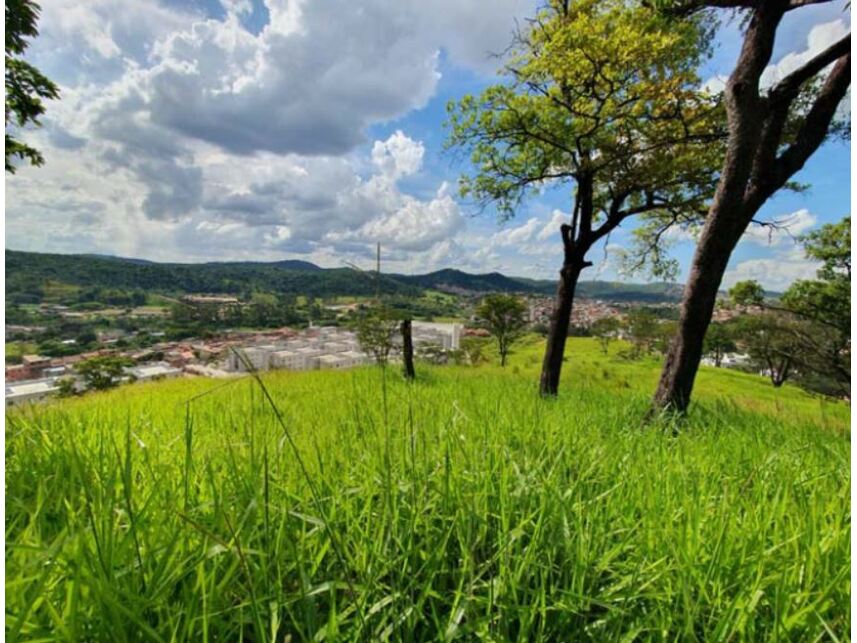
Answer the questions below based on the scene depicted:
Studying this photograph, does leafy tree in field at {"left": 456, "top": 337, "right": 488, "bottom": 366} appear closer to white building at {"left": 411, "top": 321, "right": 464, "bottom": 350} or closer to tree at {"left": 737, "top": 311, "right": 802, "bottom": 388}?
tree at {"left": 737, "top": 311, "right": 802, "bottom": 388}

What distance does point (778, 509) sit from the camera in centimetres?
160

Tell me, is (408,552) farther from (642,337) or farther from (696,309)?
(642,337)

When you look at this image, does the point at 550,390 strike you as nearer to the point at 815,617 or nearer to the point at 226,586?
the point at 815,617

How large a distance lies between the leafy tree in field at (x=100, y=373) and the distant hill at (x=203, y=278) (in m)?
3.95

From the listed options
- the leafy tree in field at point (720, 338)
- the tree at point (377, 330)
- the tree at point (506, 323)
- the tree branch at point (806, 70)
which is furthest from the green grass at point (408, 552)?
the tree at point (506, 323)

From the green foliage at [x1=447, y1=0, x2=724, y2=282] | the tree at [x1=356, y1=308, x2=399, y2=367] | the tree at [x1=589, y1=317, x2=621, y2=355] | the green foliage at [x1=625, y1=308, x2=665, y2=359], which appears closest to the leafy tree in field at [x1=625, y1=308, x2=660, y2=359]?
the green foliage at [x1=625, y1=308, x2=665, y2=359]

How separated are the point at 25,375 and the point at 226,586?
603 cm

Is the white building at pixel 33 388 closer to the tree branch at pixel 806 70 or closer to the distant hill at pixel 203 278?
the distant hill at pixel 203 278

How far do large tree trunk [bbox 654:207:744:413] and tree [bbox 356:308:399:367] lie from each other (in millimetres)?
3899

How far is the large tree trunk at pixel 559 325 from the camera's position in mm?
7906

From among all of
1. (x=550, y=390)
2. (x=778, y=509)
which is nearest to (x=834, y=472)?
(x=778, y=509)

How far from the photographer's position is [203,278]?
3.07 meters

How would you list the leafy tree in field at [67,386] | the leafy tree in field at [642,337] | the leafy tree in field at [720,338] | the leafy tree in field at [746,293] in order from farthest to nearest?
the leafy tree in field at [642,337], the leafy tree in field at [720,338], the leafy tree in field at [746,293], the leafy tree in field at [67,386]

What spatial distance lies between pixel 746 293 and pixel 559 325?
11.1 metres
